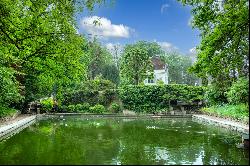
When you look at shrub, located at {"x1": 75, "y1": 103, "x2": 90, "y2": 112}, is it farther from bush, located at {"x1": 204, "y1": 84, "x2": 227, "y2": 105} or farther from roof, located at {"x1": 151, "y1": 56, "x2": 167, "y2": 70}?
roof, located at {"x1": 151, "y1": 56, "x2": 167, "y2": 70}

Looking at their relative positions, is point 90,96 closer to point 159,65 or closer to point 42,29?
point 42,29

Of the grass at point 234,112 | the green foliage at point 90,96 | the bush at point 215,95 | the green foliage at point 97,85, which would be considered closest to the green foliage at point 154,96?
the green foliage at point 90,96

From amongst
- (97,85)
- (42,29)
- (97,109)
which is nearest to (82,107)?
(97,109)

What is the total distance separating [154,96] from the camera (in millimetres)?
47125

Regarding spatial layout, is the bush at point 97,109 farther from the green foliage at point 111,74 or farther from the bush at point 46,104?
the green foliage at point 111,74

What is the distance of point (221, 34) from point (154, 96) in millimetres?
29894

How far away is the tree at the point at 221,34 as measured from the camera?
56.3ft

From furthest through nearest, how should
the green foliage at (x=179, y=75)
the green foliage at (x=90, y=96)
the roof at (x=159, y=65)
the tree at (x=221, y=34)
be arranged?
the green foliage at (x=179, y=75) < the roof at (x=159, y=65) < the green foliage at (x=90, y=96) < the tree at (x=221, y=34)

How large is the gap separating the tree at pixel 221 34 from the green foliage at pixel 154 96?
1080 inches

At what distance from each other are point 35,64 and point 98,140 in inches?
408

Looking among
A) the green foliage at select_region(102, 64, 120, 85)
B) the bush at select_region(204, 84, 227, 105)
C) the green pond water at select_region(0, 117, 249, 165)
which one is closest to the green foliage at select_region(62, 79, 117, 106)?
the bush at select_region(204, 84, 227, 105)

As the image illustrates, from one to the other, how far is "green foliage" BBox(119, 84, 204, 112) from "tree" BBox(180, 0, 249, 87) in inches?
1080

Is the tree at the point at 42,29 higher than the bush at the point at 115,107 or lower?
higher

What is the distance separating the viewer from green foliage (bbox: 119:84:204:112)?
46938 millimetres
